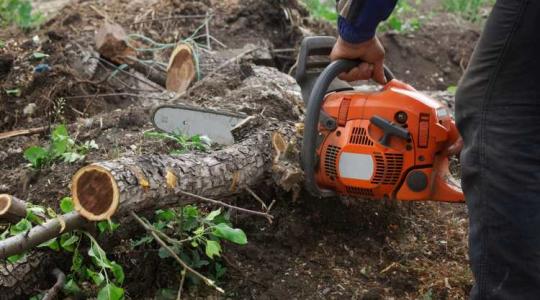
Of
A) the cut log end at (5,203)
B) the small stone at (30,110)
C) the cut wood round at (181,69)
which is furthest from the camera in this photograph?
the cut wood round at (181,69)

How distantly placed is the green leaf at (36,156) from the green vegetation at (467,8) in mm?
4749

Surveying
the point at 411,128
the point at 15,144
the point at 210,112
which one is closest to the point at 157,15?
the point at 15,144

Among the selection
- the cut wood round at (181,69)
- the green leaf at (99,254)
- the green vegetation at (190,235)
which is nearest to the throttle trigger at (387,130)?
the green vegetation at (190,235)

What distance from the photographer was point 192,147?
10.2 ft

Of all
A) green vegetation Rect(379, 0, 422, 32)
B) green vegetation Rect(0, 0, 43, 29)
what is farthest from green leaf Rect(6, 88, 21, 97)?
green vegetation Rect(379, 0, 422, 32)

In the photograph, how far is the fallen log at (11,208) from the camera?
2.30 metres

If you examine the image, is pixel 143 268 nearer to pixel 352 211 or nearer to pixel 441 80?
pixel 352 211

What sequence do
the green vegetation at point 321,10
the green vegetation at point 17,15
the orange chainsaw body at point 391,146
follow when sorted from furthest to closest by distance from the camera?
the green vegetation at point 321,10 → the green vegetation at point 17,15 → the orange chainsaw body at point 391,146

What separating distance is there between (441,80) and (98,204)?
396 centimetres

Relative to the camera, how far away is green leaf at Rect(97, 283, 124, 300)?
2.34m

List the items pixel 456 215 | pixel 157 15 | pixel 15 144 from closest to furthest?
1. pixel 456 215
2. pixel 15 144
3. pixel 157 15

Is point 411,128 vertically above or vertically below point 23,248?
above

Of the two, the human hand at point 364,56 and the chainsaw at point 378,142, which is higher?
the human hand at point 364,56

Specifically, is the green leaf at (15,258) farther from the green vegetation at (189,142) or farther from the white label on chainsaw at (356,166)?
the white label on chainsaw at (356,166)
